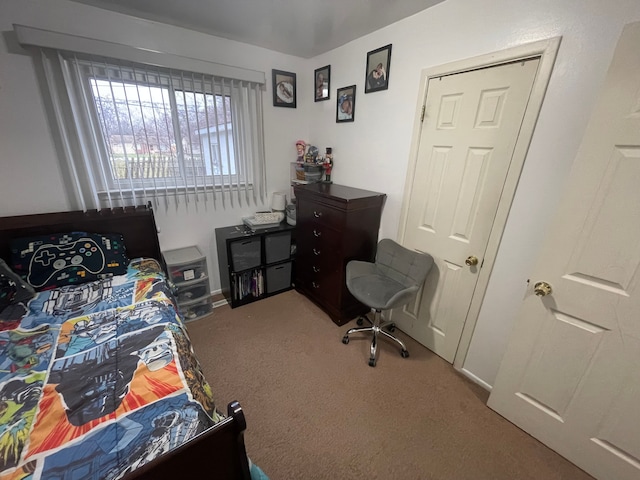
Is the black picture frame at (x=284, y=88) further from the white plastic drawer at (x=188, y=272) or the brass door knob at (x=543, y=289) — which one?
the brass door knob at (x=543, y=289)

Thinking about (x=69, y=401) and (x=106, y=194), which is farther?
(x=106, y=194)

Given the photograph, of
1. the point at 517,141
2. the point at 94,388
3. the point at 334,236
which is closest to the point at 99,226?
the point at 94,388

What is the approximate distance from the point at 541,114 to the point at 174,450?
202 centimetres

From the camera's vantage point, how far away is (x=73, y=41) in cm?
162

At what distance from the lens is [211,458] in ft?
2.36

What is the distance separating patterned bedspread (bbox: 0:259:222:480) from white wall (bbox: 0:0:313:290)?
0.81 m

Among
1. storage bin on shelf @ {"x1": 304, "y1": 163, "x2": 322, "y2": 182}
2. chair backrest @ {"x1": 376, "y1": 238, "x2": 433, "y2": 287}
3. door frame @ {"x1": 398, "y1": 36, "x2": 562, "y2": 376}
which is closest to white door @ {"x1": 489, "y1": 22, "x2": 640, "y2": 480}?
door frame @ {"x1": 398, "y1": 36, "x2": 562, "y2": 376}

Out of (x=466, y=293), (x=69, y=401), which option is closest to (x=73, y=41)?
(x=69, y=401)

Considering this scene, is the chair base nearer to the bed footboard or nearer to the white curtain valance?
the bed footboard

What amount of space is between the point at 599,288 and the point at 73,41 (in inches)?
127

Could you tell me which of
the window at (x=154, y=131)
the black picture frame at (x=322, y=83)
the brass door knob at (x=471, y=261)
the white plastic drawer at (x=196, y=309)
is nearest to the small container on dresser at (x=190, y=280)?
the white plastic drawer at (x=196, y=309)

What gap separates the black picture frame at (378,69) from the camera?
1977mm

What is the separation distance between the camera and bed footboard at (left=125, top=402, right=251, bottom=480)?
2.05 ft

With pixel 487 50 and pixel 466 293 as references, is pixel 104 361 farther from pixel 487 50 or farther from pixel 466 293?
pixel 487 50
